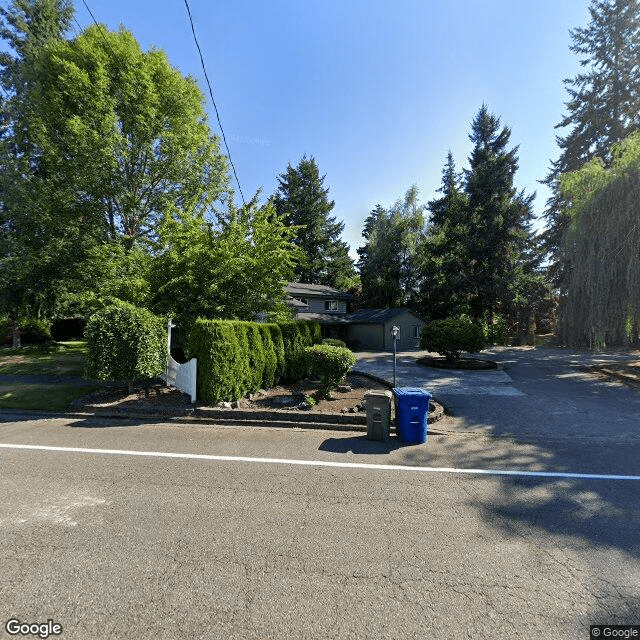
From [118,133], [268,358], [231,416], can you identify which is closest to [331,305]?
[118,133]

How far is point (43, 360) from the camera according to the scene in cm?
1548

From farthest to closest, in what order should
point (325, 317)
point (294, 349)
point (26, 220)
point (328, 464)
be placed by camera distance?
point (325, 317) < point (26, 220) < point (294, 349) < point (328, 464)

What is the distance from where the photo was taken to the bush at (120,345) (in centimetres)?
838

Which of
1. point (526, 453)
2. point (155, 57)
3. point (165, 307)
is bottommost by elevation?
point (526, 453)

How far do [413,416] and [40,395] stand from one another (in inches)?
409

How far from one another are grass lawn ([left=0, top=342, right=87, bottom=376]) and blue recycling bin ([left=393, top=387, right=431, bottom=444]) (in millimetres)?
9612

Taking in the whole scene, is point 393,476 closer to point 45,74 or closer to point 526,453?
point 526,453

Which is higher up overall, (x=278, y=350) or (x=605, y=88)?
(x=605, y=88)

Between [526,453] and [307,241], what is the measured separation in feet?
128

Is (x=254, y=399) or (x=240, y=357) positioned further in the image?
(x=254, y=399)

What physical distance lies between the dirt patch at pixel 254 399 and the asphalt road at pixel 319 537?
1.78 metres

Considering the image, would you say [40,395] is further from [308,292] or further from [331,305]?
[331,305]

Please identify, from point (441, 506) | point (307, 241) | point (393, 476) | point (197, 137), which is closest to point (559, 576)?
point (441, 506)

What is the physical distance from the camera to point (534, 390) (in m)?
11.4
